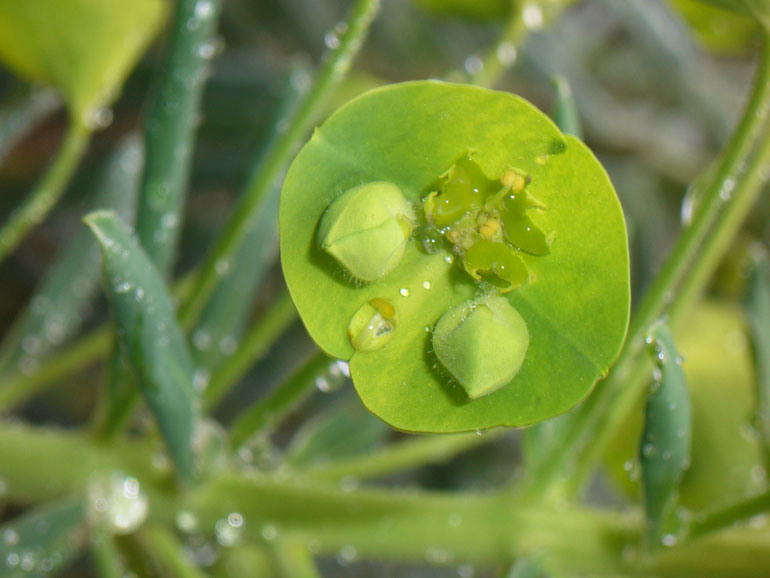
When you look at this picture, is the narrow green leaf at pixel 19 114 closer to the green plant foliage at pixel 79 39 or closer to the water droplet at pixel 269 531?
the green plant foliage at pixel 79 39

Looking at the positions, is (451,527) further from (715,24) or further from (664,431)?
(715,24)

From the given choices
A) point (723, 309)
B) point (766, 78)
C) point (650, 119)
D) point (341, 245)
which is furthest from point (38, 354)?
point (650, 119)

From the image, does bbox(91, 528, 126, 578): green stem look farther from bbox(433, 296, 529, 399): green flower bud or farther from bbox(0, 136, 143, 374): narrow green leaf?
bbox(433, 296, 529, 399): green flower bud

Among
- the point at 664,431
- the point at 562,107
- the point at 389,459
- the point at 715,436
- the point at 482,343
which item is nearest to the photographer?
the point at 482,343

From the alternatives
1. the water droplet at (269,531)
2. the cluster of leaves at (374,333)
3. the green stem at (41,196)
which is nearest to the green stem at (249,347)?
the cluster of leaves at (374,333)

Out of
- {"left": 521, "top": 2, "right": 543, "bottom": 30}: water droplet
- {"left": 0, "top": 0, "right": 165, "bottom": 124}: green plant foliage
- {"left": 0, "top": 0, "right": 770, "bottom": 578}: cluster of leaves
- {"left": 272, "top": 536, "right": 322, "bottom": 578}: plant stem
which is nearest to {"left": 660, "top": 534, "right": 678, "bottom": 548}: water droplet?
{"left": 0, "top": 0, "right": 770, "bottom": 578}: cluster of leaves

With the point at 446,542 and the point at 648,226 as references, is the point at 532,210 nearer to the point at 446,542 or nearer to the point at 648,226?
the point at 446,542

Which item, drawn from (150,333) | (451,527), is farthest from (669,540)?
(150,333)
